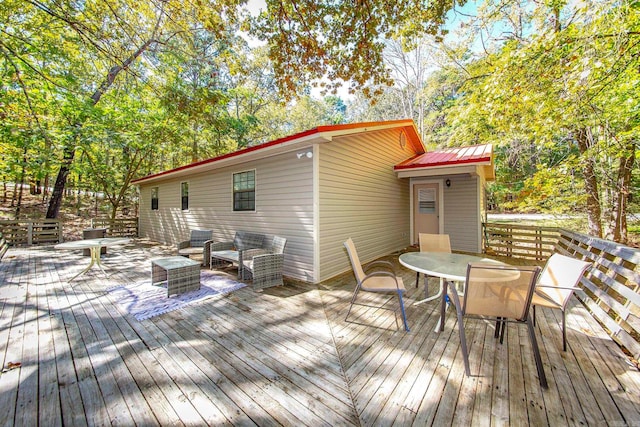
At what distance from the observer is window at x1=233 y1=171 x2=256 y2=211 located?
19.0 ft

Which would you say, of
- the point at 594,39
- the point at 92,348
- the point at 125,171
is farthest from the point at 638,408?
the point at 125,171

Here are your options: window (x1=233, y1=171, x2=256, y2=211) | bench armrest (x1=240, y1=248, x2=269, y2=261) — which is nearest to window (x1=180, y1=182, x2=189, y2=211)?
window (x1=233, y1=171, x2=256, y2=211)

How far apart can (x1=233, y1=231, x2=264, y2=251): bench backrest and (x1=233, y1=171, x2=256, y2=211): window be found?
2.14ft

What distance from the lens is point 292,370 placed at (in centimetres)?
211

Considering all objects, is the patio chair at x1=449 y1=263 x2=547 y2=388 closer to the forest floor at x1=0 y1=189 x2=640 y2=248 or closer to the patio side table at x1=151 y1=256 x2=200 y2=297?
the patio side table at x1=151 y1=256 x2=200 y2=297

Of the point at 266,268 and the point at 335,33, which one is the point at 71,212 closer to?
the point at 266,268

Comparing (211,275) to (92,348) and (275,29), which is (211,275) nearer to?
(92,348)

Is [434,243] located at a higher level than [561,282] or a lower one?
higher

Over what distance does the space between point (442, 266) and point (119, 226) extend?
1334 centimetres

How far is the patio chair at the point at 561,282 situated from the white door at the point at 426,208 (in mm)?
5004

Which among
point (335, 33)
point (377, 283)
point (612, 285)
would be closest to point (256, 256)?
point (377, 283)

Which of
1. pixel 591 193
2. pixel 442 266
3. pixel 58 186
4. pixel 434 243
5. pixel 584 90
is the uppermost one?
pixel 584 90

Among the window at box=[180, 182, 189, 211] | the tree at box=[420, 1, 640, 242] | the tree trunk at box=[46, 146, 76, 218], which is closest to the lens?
the tree at box=[420, 1, 640, 242]

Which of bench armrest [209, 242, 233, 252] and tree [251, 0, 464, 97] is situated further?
bench armrest [209, 242, 233, 252]
